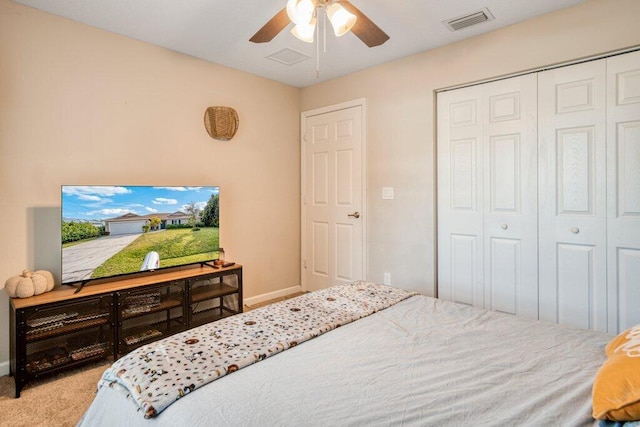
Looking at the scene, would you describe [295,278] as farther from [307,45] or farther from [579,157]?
[579,157]

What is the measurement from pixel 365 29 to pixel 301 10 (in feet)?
1.36

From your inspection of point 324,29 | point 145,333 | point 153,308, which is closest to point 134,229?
point 153,308

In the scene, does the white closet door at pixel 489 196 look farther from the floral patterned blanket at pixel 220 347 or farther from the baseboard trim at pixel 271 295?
the baseboard trim at pixel 271 295

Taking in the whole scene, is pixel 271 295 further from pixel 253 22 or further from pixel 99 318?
pixel 253 22

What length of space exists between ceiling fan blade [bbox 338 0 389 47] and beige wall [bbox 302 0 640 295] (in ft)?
3.94

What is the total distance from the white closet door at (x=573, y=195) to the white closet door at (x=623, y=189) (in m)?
0.04

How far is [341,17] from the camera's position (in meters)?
2.05

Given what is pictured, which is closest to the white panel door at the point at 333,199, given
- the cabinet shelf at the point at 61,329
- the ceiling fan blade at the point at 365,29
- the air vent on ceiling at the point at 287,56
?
the air vent on ceiling at the point at 287,56

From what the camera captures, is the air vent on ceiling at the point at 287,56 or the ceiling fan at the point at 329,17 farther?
the air vent on ceiling at the point at 287,56

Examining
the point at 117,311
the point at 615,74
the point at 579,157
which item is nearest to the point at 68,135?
the point at 117,311

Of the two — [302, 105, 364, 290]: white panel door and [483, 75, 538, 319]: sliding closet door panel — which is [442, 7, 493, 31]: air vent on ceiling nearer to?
[483, 75, 538, 319]: sliding closet door panel

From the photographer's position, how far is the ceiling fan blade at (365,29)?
2.00m

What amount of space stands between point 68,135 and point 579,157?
3739mm

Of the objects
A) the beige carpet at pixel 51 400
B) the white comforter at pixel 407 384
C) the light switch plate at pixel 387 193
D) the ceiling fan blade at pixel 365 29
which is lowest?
the beige carpet at pixel 51 400
